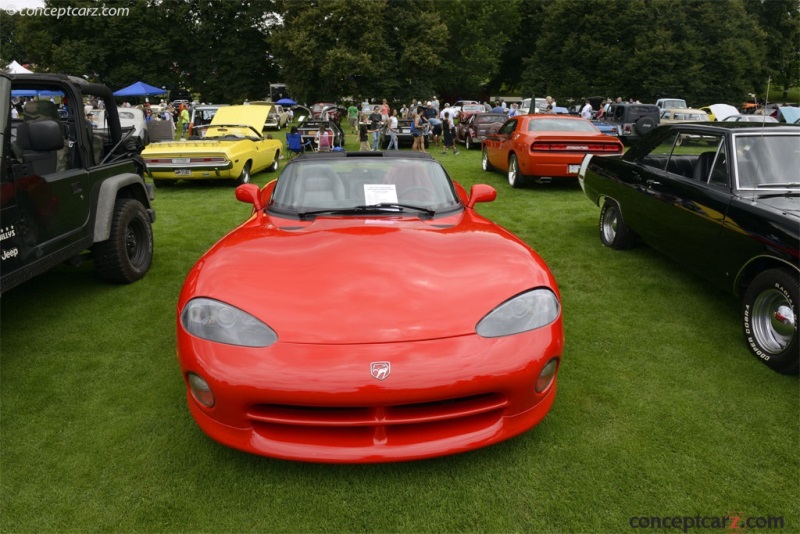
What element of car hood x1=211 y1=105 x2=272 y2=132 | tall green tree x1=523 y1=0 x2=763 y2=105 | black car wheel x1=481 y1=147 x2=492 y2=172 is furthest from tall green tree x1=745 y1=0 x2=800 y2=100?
car hood x1=211 y1=105 x2=272 y2=132

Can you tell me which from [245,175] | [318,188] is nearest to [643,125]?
[245,175]

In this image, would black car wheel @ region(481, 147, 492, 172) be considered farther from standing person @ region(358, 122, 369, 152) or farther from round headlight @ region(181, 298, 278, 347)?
round headlight @ region(181, 298, 278, 347)

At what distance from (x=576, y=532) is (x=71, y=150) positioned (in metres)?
4.83

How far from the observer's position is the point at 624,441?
8.93ft

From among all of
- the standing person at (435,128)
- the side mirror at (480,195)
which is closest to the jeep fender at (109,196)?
the side mirror at (480,195)

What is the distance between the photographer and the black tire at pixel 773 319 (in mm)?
3275

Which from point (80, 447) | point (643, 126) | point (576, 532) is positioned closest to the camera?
point (576, 532)

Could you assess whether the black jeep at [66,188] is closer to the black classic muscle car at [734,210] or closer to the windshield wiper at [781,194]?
the black classic muscle car at [734,210]

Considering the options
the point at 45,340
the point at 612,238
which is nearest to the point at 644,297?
the point at 612,238

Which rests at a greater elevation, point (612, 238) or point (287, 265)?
point (287, 265)

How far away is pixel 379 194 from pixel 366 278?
116 cm

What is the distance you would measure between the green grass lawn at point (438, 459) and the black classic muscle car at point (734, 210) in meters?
0.35

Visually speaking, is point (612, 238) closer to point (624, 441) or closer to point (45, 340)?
point (624, 441)

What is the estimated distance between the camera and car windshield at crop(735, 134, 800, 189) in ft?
13.3
